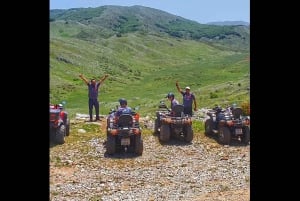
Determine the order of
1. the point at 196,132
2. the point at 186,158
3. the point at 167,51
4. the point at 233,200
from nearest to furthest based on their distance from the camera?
the point at 233,200 < the point at 186,158 < the point at 196,132 < the point at 167,51

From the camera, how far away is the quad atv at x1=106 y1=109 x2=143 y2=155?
47.4ft

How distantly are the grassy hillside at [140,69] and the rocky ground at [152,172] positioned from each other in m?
9.88

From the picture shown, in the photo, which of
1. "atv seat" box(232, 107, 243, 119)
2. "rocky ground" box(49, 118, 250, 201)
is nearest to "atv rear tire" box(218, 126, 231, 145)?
"rocky ground" box(49, 118, 250, 201)

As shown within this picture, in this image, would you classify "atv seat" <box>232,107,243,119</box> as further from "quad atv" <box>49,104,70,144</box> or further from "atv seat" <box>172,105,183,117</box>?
"quad atv" <box>49,104,70,144</box>

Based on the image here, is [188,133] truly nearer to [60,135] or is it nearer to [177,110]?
[177,110]

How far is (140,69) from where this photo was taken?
3519 inches

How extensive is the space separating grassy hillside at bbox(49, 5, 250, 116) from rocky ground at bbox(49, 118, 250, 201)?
9.88 m

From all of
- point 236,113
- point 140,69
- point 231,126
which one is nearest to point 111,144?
point 231,126

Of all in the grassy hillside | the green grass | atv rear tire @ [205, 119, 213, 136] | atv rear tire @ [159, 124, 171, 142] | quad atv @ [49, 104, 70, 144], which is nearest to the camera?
quad atv @ [49, 104, 70, 144]
